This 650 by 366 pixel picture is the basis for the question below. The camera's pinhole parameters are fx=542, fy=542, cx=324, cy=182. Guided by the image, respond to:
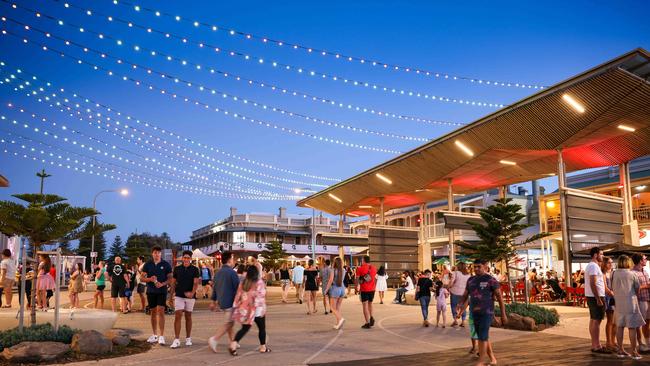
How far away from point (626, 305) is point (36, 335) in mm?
9809

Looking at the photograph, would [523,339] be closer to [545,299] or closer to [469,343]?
[469,343]

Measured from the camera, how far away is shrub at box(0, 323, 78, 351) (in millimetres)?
8859

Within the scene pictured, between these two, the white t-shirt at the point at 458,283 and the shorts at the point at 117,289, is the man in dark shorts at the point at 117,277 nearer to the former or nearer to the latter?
the shorts at the point at 117,289

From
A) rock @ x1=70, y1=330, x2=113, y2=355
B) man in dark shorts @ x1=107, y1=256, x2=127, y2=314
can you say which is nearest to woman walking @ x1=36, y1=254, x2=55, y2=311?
man in dark shorts @ x1=107, y1=256, x2=127, y2=314

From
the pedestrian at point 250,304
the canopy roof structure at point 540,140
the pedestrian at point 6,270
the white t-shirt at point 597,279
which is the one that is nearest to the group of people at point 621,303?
the white t-shirt at point 597,279

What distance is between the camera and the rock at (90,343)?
8.86 m

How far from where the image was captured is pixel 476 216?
1125 inches

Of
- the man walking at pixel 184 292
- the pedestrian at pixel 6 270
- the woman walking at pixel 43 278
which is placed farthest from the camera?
the pedestrian at pixel 6 270

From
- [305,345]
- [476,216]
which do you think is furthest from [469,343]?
[476,216]

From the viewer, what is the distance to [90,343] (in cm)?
892

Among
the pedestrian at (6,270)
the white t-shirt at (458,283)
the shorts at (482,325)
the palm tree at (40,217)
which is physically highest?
the palm tree at (40,217)

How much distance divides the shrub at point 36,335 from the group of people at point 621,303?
29.6ft

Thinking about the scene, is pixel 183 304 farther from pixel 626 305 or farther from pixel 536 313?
pixel 536 313

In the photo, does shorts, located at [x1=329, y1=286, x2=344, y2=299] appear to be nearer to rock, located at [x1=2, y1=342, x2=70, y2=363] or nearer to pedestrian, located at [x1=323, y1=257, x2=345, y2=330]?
pedestrian, located at [x1=323, y1=257, x2=345, y2=330]
